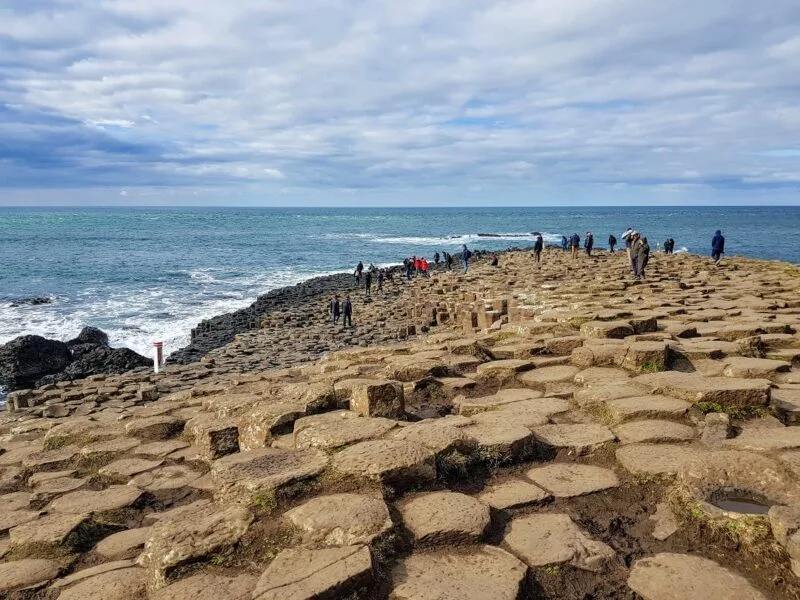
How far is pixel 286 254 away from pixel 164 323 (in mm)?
39590

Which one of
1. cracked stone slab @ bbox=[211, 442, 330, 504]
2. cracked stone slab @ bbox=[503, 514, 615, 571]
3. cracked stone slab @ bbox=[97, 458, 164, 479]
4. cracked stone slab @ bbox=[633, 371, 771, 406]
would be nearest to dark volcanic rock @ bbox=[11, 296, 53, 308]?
cracked stone slab @ bbox=[97, 458, 164, 479]

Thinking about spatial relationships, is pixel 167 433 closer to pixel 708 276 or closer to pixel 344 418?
pixel 344 418

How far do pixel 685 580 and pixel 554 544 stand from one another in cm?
64

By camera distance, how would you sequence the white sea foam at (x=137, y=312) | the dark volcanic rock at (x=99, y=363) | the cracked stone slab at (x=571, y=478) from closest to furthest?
the cracked stone slab at (x=571, y=478) < the dark volcanic rock at (x=99, y=363) < the white sea foam at (x=137, y=312)

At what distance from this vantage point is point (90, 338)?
22.4 metres

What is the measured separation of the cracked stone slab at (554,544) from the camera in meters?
3.09

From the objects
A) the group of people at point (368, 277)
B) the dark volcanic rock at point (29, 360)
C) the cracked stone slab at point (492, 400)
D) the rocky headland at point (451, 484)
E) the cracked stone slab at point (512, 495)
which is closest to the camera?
the rocky headland at point (451, 484)

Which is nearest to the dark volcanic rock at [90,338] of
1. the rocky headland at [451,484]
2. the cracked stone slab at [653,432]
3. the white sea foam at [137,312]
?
the white sea foam at [137,312]

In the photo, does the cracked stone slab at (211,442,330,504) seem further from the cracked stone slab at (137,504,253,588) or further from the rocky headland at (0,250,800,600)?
the cracked stone slab at (137,504,253,588)

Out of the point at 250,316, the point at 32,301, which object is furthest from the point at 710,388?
the point at 32,301

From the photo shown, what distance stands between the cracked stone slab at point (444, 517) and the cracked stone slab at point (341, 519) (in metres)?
0.18

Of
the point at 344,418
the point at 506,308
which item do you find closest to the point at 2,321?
the point at 506,308

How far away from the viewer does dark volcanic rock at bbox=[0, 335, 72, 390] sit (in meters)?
18.5

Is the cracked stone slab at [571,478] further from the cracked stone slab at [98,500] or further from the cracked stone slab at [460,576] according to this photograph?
the cracked stone slab at [98,500]
